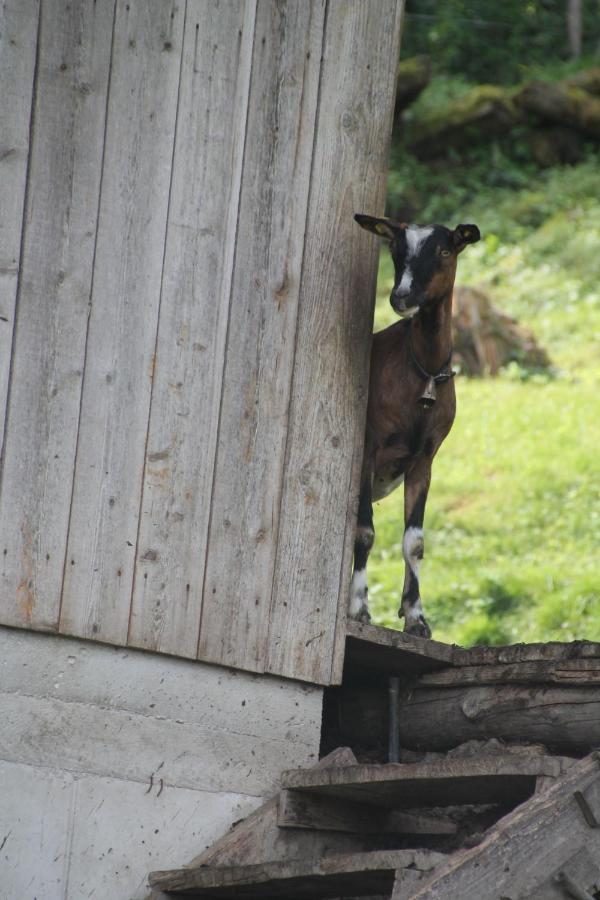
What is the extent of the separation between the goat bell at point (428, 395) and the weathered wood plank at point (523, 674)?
1.25 metres

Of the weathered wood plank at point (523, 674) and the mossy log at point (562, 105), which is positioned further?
the mossy log at point (562, 105)

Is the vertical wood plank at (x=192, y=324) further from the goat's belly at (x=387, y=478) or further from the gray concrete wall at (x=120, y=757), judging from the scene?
the goat's belly at (x=387, y=478)

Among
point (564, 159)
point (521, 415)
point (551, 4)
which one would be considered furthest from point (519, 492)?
point (551, 4)

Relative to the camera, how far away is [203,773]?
5656 millimetres

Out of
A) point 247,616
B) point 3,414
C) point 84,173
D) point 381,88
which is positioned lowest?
point 247,616

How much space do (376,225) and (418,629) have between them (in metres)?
1.88

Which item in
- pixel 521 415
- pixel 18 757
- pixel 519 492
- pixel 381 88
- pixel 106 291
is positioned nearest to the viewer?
pixel 18 757

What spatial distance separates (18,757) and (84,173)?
2.30 m

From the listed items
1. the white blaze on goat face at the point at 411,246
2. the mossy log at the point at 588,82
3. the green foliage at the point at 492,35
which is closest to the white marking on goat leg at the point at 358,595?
the white blaze on goat face at the point at 411,246

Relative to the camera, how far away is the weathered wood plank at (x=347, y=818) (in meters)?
5.62

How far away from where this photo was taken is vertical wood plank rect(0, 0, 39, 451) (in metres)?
5.54

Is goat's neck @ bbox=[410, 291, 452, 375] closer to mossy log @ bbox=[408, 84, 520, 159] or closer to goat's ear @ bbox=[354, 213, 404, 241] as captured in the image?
goat's ear @ bbox=[354, 213, 404, 241]

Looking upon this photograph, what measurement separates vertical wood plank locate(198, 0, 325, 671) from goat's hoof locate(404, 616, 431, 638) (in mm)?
1011

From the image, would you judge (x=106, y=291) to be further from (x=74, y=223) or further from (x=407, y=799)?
(x=407, y=799)
